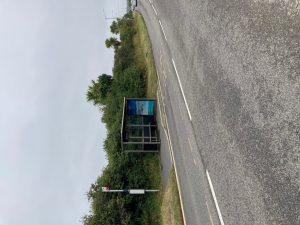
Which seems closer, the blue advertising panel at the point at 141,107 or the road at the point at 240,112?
the road at the point at 240,112

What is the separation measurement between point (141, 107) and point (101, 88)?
1185 cm

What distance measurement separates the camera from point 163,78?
20.7m

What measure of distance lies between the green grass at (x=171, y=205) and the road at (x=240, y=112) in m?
0.75

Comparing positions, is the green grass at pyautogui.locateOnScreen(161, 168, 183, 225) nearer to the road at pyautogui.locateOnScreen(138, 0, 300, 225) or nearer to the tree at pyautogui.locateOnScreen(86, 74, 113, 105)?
the road at pyautogui.locateOnScreen(138, 0, 300, 225)

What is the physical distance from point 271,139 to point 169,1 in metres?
14.1

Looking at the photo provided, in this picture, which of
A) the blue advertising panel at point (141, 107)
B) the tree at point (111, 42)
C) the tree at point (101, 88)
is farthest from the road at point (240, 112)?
the tree at point (111, 42)

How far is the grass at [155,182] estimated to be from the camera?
638 inches

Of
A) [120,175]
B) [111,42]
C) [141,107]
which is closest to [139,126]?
[141,107]

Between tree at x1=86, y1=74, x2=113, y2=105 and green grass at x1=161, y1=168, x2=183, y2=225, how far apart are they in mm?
16861

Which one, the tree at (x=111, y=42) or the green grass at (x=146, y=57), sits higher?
the tree at (x=111, y=42)

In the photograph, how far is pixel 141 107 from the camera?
890 inches

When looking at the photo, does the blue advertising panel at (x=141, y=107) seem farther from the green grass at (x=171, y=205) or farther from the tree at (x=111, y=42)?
the tree at (x=111, y=42)

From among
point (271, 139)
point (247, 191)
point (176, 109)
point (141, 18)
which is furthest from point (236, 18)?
point (141, 18)

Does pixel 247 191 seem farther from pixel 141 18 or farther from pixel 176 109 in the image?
pixel 141 18
